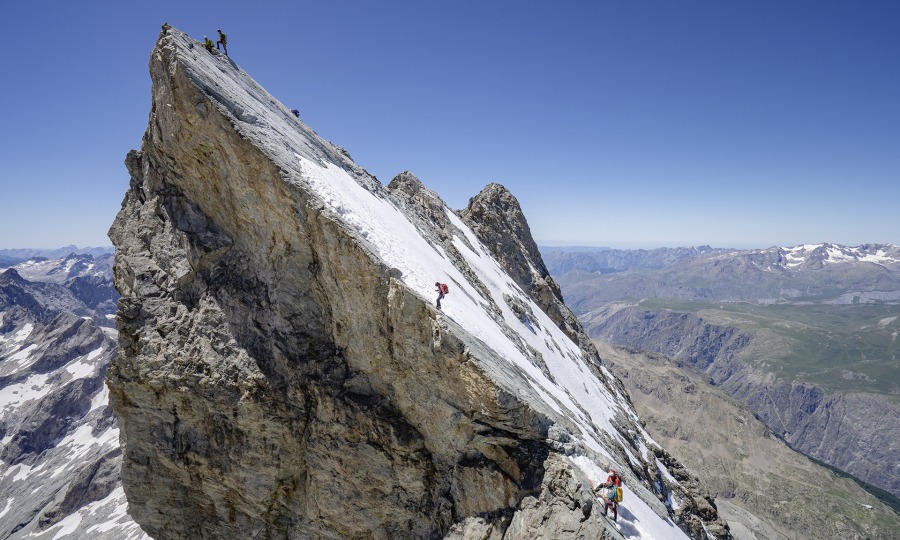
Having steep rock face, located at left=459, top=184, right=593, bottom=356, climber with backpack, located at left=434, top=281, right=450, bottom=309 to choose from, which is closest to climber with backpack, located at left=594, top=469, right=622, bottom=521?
climber with backpack, located at left=434, top=281, right=450, bottom=309

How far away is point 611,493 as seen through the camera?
16562mm

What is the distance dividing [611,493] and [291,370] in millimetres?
15009

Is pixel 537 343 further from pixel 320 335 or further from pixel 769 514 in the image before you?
pixel 769 514

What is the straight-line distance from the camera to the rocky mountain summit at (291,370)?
17.9m

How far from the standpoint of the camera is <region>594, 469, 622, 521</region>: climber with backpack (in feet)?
54.3

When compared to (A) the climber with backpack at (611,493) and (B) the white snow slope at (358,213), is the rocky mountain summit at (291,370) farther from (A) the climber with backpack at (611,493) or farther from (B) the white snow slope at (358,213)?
(A) the climber with backpack at (611,493)

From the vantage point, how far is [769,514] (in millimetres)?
199625

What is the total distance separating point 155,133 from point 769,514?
271 meters

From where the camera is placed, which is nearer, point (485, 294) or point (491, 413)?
point (491, 413)

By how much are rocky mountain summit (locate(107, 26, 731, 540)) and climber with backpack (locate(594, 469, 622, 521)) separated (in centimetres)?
86

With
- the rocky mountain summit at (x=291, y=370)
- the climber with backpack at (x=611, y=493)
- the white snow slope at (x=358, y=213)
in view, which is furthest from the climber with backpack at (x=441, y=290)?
the climber with backpack at (x=611, y=493)

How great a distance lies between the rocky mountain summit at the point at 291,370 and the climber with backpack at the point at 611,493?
856 mm

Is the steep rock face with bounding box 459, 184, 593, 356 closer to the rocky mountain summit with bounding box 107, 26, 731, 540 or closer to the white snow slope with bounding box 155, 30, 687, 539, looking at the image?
the white snow slope with bounding box 155, 30, 687, 539

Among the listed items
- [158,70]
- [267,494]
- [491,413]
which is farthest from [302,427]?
[158,70]
